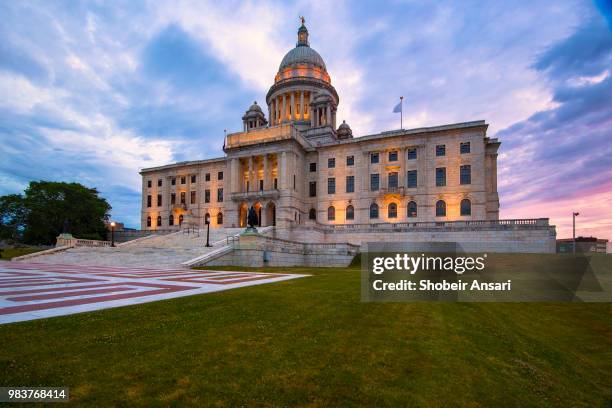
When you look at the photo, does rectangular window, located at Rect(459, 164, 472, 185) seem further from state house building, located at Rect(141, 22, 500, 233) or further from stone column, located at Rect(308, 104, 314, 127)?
stone column, located at Rect(308, 104, 314, 127)

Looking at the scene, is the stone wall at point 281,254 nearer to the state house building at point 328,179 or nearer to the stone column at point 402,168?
the state house building at point 328,179

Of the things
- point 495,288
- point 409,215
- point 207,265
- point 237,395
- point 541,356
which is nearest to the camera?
point 237,395

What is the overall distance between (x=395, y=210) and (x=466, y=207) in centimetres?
Result: 1010

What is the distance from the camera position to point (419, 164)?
49.7 metres

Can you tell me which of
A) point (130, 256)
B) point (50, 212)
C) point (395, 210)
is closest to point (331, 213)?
point (395, 210)

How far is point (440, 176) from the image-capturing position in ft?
159

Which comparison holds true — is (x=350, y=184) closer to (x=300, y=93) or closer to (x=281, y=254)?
(x=281, y=254)

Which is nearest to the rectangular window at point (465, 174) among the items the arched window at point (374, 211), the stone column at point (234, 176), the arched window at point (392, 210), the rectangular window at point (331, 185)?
the arched window at point (392, 210)

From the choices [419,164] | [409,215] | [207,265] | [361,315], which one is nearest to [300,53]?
[419,164]

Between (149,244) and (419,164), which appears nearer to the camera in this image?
(149,244)

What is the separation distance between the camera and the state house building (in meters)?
47.0

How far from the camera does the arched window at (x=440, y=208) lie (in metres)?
47.5

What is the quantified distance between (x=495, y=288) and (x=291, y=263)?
1919 cm

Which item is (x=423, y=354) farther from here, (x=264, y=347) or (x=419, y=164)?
(x=419, y=164)
